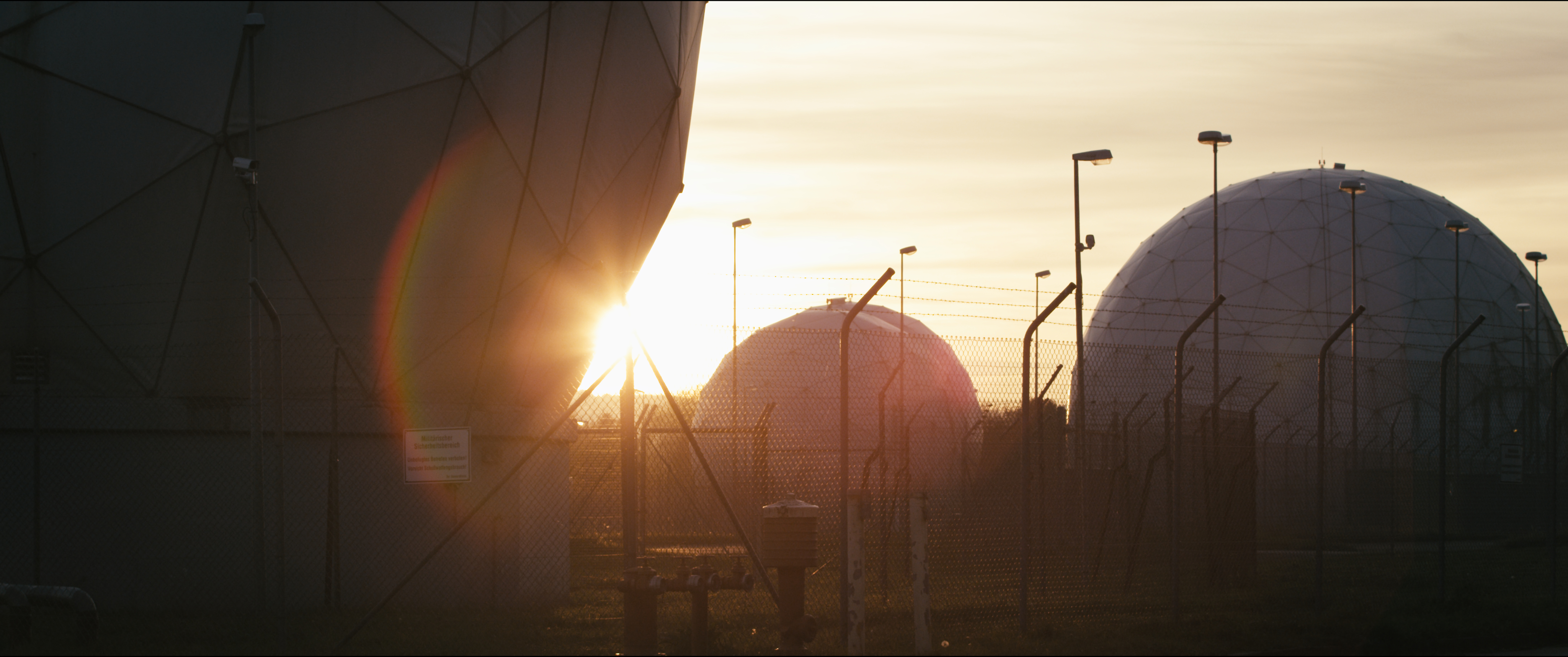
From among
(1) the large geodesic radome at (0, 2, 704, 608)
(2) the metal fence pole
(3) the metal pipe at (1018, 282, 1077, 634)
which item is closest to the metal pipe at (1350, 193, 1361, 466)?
(2) the metal fence pole

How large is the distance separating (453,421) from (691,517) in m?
9.58

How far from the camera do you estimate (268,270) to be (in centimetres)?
1332

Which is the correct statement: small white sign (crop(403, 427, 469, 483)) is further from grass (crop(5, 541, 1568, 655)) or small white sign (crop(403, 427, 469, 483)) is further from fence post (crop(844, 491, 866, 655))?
fence post (crop(844, 491, 866, 655))

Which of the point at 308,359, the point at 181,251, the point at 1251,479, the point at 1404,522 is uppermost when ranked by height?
the point at 181,251

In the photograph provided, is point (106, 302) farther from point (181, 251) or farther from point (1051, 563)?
point (1051, 563)

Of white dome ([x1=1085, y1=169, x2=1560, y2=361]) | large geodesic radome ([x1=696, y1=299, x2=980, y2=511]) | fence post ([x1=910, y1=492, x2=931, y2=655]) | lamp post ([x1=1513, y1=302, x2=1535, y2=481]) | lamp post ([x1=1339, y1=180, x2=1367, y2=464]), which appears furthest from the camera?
white dome ([x1=1085, y1=169, x2=1560, y2=361])

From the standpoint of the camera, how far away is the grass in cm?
1029

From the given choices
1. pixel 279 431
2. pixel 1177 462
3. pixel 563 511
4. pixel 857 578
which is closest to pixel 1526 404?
pixel 1177 462

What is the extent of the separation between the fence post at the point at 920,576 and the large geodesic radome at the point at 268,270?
5.38 meters

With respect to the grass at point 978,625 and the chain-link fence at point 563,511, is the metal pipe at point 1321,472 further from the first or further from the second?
the grass at point 978,625

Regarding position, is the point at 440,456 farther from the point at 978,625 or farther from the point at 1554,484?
the point at 1554,484

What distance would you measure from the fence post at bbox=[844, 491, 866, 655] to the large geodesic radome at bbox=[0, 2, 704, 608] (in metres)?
5.30

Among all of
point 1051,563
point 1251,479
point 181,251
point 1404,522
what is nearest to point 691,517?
point 1051,563

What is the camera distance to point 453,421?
534 inches
